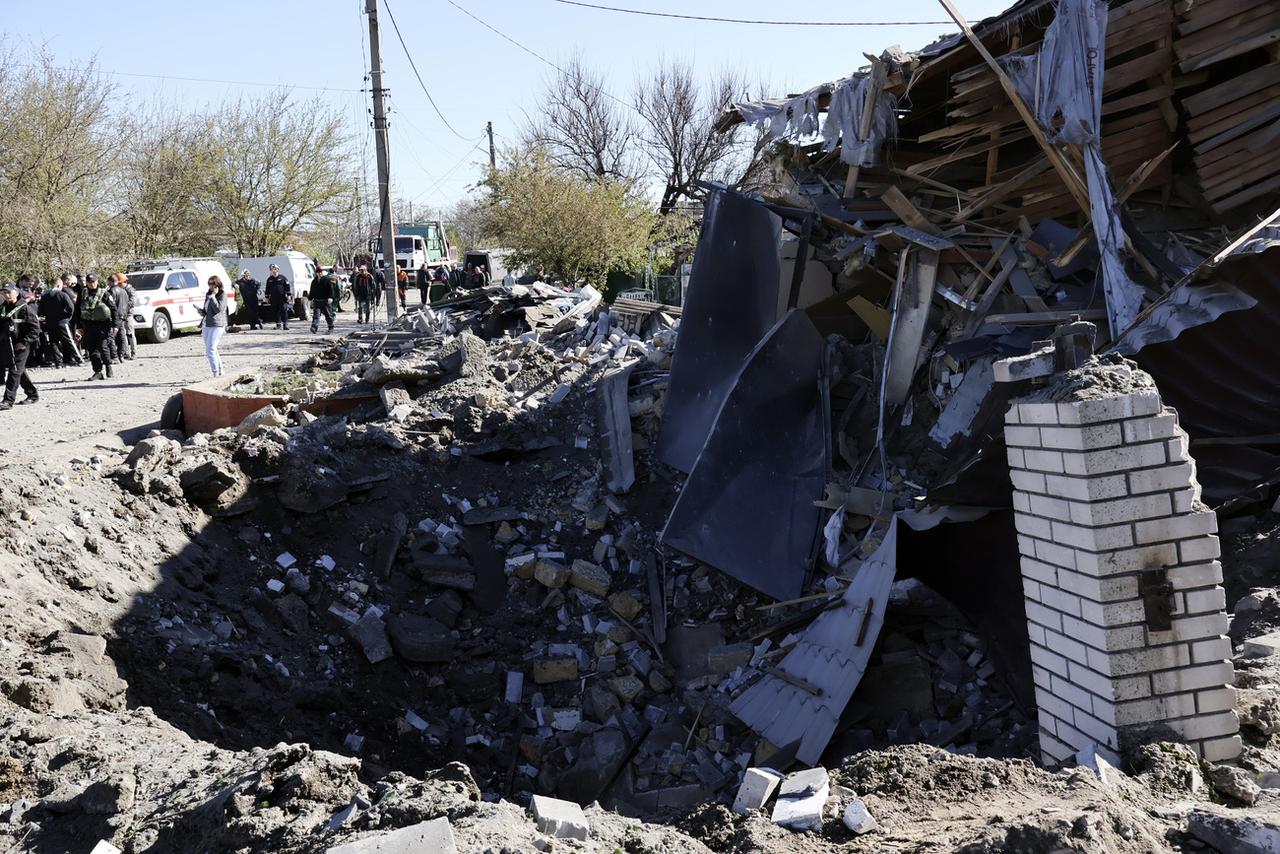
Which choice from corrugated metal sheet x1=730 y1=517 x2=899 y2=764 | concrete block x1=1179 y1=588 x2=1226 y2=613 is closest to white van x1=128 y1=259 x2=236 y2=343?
corrugated metal sheet x1=730 y1=517 x2=899 y2=764

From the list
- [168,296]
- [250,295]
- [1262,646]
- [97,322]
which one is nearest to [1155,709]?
[1262,646]

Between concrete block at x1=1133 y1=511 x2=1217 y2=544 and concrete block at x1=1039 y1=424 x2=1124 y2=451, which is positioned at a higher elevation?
concrete block at x1=1039 y1=424 x2=1124 y2=451

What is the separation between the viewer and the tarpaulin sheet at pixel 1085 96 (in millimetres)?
6785

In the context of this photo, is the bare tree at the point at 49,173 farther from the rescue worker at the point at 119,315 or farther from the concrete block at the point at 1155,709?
the concrete block at the point at 1155,709

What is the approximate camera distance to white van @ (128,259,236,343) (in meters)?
19.7

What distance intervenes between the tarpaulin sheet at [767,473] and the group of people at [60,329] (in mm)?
9563

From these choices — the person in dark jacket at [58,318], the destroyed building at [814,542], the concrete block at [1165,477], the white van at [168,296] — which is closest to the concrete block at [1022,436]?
the destroyed building at [814,542]

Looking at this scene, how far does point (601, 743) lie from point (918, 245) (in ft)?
15.8

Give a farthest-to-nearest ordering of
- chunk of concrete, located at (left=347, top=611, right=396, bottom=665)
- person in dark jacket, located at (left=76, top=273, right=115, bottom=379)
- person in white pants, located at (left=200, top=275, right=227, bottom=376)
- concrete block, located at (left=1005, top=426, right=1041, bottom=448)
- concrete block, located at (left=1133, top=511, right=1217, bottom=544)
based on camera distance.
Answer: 1. person in dark jacket, located at (left=76, top=273, right=115, bottom=379)
2. person in white pants, located at (left=200, top=275, right=227, bottom=376)
3. chunk of concrete, located at (left=347, top=611, right=396, bottom=665)
4. concrete block, located at (left=1005, top=426, right=1041, bottom=448)
5. concrete block, located at (left=1133, top=511, right=1217, bottom=544)

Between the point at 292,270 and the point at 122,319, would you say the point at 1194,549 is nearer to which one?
the point at 122,319

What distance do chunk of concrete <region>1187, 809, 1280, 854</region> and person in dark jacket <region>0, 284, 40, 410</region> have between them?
515 inches

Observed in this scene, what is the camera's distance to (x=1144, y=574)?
10.2 feet

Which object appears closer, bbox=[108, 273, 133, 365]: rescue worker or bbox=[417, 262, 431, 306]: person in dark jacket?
bbox=[108, 273, 133, 365]: rescue worker

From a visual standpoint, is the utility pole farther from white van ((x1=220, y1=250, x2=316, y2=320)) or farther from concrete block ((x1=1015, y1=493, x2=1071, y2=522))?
concrete block ((x1=1015, y1=493, x2=1071, y2=522))
